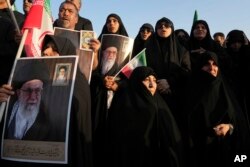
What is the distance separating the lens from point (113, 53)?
3.65 m

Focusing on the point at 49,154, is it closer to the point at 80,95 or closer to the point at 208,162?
the point at 80,95

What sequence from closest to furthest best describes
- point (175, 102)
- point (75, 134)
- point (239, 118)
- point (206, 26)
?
point (75, 134) → point (239, 118) → point (175, 102) → point (206, 26)

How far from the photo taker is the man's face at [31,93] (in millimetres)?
2217

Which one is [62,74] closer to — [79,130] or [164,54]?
[79,130]

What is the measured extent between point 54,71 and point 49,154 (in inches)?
21.5

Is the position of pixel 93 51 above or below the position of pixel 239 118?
above

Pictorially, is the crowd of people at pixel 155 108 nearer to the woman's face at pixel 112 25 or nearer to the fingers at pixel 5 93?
the fingers at pixel 5 93

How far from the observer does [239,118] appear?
139 inches

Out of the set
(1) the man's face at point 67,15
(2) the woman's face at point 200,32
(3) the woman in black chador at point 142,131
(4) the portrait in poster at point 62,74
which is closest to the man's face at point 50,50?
(4) the portrait in poster at point 62,74

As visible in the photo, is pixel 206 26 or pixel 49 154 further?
pixel 206 26

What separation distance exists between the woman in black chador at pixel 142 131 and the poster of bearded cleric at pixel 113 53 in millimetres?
321

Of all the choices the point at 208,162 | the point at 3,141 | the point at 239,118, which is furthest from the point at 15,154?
the point at 239,118

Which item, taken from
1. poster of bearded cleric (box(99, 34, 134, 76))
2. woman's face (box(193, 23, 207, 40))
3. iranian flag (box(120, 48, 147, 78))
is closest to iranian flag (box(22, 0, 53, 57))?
poster of bearded cleric (box(99, 34, 134, 76))

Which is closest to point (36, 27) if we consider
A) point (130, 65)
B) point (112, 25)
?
point (130, 65)
